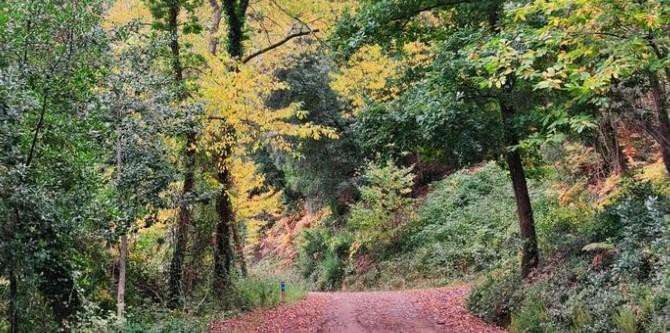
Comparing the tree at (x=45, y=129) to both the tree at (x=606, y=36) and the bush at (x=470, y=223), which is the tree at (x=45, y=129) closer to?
the tree at (x=606, y=36)

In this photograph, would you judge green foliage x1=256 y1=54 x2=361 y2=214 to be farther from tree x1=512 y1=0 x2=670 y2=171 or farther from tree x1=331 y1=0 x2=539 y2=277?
tree x1=512 y1=0 x2=670 y2=171

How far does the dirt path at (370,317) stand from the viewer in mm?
10633

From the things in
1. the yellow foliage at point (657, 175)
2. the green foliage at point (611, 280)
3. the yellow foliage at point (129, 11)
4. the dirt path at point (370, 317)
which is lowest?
the dirt path at point (370, 317)

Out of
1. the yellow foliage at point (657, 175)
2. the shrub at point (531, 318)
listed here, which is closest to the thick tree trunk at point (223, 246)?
the shrub at point (531, 318)

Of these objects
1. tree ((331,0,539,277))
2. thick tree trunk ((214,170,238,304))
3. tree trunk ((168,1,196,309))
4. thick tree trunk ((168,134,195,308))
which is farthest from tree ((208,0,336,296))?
tree ((331,0,539,277))

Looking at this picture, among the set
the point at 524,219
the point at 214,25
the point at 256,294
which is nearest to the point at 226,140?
the point at 256,294

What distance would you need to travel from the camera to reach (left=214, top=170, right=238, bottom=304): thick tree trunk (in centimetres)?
1228

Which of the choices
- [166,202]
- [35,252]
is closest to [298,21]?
[166,202]

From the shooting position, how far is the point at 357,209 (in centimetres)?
2130

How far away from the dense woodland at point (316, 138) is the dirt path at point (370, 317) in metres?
0.60

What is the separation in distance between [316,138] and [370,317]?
4.31 m

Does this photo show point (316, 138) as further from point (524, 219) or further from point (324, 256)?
point (324, 256)

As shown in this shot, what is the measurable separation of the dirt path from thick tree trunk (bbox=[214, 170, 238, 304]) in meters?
0.98

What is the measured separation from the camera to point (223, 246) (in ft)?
42.0
